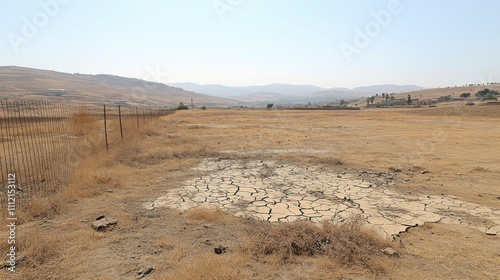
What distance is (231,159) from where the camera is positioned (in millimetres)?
10266

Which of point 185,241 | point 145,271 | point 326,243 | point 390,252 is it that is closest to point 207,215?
point 185,241

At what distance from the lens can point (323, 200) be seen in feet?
19.4

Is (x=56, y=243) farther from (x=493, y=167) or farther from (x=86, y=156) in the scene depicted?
(x=493, y=167)

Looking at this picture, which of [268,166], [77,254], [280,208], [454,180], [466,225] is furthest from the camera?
[268,166]

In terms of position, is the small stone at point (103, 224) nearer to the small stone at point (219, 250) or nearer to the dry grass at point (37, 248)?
the dry grass at point (37, 248)

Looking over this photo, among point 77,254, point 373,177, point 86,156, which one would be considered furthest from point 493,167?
point 86,156

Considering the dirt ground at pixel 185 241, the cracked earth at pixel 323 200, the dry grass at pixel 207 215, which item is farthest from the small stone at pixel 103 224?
the dry grass at pixel 207 215

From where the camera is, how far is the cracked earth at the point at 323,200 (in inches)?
194

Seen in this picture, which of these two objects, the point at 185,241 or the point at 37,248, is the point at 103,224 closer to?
the point at 37,248

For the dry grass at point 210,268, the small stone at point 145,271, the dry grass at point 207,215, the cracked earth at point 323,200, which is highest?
the dry grass at point 210,268

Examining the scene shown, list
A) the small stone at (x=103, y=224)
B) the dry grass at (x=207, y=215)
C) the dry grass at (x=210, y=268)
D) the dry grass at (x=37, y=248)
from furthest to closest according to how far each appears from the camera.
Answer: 1. the dry grass at (x=207, y=215)
2. the small stone at (x=103, y=224)
3. the dry grass at (x=37, y=248)
4. the dry grass at (x=210, y=268)

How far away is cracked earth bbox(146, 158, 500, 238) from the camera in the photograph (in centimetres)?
493

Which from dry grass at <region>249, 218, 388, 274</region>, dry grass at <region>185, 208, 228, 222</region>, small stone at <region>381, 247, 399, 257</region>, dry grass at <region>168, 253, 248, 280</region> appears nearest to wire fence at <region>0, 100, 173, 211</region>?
dry grass at <region>185, 208, 228, 222</region>

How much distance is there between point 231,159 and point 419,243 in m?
6.89
